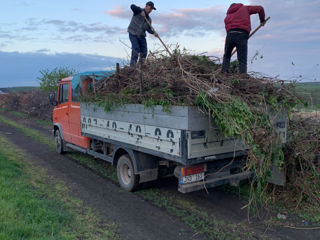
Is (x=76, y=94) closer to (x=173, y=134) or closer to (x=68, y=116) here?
(x=68, y=116)

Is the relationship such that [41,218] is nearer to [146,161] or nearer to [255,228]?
[146,161]

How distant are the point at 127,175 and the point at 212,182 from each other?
2.03 meters

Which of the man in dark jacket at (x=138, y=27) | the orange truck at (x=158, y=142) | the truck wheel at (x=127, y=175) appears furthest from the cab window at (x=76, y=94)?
the truck wheel at (x=127, y=175)

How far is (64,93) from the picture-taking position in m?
8.38

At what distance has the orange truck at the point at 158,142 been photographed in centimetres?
428

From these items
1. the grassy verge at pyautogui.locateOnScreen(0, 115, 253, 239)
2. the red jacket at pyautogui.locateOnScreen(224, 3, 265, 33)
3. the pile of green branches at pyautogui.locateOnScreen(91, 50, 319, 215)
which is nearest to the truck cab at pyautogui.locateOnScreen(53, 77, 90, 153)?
the pile of green branches at pyautogui.locateOnScreen(91, 50, 319, 215)

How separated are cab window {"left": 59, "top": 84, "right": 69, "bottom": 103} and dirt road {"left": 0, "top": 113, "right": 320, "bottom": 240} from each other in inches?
82.6

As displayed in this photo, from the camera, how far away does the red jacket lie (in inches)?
233

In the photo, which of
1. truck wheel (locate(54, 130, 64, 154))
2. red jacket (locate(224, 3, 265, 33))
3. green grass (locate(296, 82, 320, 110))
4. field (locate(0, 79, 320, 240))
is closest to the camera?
field (locate(0, 79, 320, 240))

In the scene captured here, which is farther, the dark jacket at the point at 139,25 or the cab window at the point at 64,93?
the dark jacket at the point at 139,25

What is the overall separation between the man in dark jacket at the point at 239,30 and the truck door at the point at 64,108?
14.9 ft

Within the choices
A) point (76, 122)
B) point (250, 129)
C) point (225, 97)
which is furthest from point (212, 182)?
point (76, 122)

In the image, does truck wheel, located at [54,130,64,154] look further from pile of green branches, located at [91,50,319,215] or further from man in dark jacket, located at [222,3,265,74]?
man in dark jacket, located at [222,3,265,74]

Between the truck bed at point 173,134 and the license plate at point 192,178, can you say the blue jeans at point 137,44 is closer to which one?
the truck bed at point 173,134
